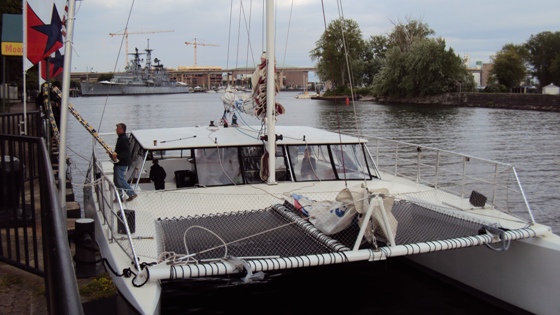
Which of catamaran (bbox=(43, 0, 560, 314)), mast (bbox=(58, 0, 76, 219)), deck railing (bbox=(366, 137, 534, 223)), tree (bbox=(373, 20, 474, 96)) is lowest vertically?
deck railing (bbox=(366, 137, 534, 223))

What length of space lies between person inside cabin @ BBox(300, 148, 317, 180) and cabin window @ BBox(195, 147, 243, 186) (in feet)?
4.12

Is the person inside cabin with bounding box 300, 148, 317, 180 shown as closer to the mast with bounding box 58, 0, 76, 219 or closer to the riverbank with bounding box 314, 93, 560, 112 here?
the mast with bounding box 58, 0, 76, 219

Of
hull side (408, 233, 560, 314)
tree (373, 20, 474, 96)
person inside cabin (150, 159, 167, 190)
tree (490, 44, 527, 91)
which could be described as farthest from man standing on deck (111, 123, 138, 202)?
tree (490, 44, 527, 91)

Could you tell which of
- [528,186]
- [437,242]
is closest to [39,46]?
[437,242]

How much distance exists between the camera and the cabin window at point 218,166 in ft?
35.9

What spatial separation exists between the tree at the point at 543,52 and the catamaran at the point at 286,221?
10274 cm

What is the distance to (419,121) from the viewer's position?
53750 mm

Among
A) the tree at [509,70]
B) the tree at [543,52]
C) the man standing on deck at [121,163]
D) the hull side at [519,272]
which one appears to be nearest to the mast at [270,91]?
the man standing on deck at [121,163]

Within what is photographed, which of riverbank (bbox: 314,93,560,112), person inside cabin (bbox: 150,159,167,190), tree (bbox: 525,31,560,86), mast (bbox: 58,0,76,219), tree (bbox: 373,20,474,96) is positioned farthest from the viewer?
tree (bbox: 525,31,560,86)

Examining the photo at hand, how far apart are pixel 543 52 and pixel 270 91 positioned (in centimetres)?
11002

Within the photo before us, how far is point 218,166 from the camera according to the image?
11.1 metres

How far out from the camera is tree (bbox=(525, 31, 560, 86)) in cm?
10638

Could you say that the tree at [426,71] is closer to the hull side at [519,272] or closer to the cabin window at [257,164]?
the cabin window at [257,164]

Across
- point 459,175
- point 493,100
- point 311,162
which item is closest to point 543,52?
point 493,100
